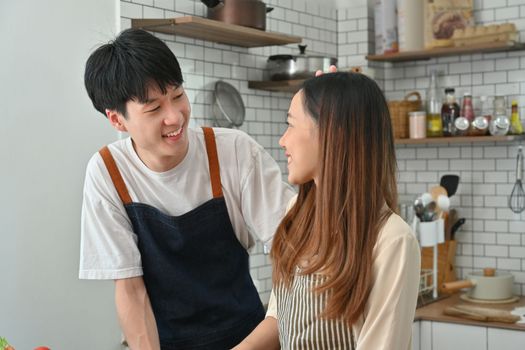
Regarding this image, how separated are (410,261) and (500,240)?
2899 mm

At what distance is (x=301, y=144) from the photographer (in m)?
1.81

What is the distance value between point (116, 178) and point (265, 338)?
0.67 meters

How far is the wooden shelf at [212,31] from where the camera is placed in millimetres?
3416

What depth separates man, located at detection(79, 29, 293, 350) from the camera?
232 cm

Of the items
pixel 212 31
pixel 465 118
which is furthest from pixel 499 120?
pixel 212 31

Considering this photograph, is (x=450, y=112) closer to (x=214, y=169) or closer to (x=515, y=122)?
(x=515, y=122)

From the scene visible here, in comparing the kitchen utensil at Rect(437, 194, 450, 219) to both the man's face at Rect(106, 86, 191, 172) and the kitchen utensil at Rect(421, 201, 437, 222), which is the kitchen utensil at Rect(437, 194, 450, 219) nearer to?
the kitchen utensil at Rect(421, 201, 437, 222)

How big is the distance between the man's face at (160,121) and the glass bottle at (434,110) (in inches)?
98.4

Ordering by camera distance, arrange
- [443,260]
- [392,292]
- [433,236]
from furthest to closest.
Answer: [443,260] → [433,236] → [392,292]

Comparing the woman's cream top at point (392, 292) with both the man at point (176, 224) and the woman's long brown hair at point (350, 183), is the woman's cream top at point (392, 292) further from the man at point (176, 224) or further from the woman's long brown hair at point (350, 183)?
the man at point (176, 224)

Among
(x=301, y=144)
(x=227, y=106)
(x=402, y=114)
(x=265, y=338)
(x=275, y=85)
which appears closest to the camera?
(x=301, y=144)

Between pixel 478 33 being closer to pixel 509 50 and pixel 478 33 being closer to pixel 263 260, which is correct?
pixel 509 50

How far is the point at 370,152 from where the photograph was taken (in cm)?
175

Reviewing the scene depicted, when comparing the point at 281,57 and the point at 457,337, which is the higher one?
the point at 281,57
